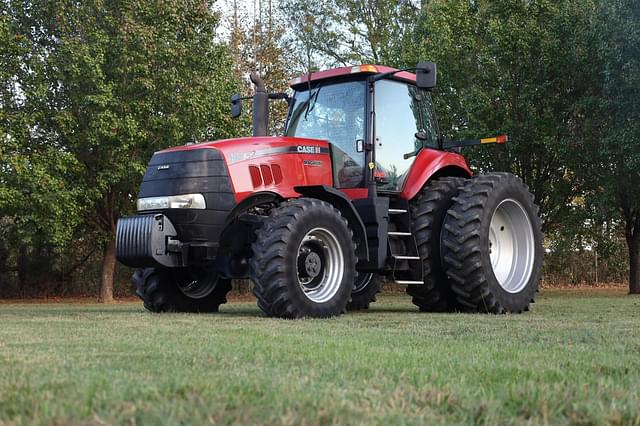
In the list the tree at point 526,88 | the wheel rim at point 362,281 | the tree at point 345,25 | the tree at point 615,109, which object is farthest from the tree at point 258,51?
the wheel rim at point 362,281

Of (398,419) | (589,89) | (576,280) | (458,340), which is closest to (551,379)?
(398,419)

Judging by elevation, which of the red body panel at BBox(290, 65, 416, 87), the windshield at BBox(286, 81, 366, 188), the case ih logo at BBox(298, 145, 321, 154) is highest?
the red body panel at BBox(290, 65, 416, 87)

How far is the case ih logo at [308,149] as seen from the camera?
30.4 feet

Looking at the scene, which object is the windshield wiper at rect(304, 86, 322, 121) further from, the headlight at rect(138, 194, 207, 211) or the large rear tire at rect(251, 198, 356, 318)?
the headlight at rect(138, 194, 207, 211)

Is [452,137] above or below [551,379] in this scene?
above

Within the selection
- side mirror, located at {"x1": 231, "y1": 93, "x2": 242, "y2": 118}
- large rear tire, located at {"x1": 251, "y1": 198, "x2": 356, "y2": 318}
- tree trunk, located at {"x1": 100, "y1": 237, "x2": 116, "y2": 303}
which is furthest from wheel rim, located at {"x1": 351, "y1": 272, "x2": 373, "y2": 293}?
tree trunk, located at {"x1": 100, "y1": 237, "x2": 116, "y2": 303}

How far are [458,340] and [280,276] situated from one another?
106 inches

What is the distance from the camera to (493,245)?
1068 cm

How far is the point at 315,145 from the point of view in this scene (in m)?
9.46

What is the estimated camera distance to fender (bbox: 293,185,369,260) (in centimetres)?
925

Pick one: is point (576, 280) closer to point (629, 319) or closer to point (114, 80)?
point (114, 80)

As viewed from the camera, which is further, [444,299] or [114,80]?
[114,80]

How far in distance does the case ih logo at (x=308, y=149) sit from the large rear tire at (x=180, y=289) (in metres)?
1.72

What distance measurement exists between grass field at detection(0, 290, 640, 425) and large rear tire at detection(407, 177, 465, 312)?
3210 mm
